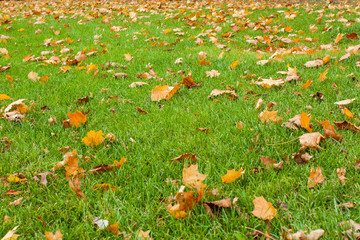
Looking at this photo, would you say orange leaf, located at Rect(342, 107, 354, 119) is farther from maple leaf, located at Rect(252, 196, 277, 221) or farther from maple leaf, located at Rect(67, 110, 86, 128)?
maple leaf, located at Rect(67, 110, 86, 128)

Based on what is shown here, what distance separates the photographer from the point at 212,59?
11.8 feet

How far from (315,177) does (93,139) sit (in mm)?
1327

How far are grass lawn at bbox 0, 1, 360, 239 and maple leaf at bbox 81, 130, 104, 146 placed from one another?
1 cm

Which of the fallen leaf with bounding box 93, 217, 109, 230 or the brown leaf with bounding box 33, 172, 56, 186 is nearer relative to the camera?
the fallen leaf with bounding box 93, 217, 109, 230

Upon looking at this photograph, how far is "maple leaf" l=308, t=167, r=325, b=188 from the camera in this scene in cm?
133

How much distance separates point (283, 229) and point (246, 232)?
14 centimetres

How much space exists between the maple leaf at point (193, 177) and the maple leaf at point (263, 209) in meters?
0.29

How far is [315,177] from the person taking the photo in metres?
1.36

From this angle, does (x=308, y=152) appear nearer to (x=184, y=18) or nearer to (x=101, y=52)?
(x=101, y=52)

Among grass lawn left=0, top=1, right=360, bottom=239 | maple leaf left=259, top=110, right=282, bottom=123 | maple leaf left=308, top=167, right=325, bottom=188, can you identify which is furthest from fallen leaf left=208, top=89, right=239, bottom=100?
maple leaf left=308, top=167, right=325, bottom=188

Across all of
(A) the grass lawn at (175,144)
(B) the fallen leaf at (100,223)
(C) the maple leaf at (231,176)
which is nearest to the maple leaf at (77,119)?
(A) the grass lawn at (175,144)

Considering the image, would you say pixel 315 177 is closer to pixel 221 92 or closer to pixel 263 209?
pixel 263 209

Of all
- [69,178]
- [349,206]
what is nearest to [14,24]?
[69,178]

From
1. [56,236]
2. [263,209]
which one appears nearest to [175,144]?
[263,209]
